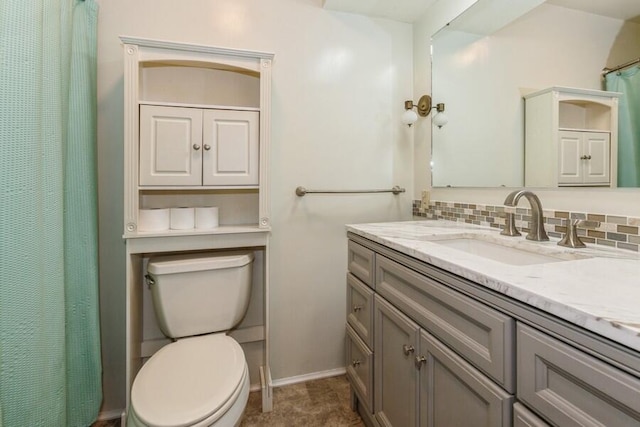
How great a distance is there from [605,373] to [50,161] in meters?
1.40

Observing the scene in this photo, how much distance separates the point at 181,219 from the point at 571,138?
5.10 feet

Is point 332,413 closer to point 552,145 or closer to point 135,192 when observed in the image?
point 135,192

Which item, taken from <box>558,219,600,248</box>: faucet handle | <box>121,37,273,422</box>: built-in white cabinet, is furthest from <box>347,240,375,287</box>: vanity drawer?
<box>558,219,600,248</box>: faucet handle

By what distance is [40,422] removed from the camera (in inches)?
35.7

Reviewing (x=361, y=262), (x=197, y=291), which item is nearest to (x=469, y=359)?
(x=361, y=262)

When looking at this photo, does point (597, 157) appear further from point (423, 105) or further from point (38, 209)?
point (38, 209)

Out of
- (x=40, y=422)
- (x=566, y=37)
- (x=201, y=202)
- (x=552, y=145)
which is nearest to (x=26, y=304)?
(x=40, y=422)

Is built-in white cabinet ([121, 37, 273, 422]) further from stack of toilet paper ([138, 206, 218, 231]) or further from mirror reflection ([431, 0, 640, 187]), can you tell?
mirror reflection ([431, 0, 640, 187])

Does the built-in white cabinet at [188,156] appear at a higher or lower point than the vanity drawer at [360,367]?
higher

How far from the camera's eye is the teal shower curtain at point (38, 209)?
0.81m

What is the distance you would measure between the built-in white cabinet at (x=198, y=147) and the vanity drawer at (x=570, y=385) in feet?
3.84

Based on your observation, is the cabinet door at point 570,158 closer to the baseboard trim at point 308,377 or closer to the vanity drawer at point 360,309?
the vanity drawer at point 360,309

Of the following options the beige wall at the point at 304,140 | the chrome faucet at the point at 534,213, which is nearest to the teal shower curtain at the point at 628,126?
the chrome faucet at the point at 534,213

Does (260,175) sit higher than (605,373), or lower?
higher
